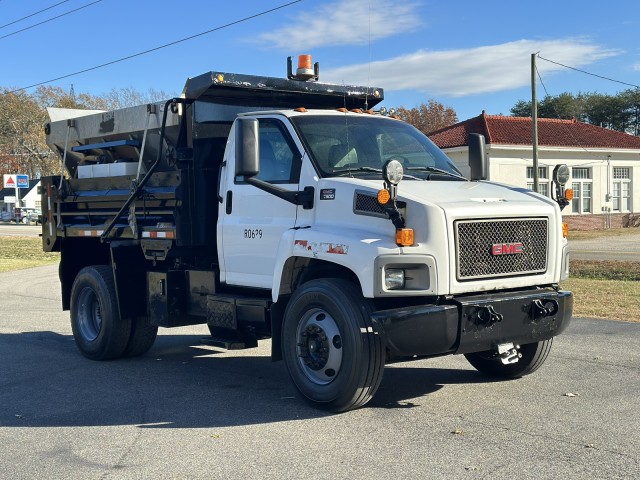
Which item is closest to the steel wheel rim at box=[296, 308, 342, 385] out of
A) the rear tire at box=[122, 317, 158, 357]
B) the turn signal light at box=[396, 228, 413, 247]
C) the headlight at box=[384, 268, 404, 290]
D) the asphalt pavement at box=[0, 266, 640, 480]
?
the asphalt pavement at box=[0, 266, 640, 480]

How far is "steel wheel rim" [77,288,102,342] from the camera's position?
9.01 meters

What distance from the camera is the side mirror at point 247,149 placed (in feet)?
21.3

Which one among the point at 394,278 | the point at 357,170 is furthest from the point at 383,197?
the point at 357,170

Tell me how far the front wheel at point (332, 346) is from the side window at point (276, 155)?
110 cm

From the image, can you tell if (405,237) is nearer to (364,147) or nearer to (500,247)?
(500,247)

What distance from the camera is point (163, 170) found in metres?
8.16

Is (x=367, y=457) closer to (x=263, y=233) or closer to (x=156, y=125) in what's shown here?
(x=263, y=233)

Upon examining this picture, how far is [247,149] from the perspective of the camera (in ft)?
21.4

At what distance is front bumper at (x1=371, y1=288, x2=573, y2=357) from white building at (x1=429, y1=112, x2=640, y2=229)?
2944 centimetres

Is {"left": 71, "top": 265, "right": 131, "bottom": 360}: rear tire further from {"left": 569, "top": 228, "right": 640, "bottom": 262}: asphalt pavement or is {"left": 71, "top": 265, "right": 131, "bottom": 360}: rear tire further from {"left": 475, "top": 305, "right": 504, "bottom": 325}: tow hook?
{"left": 569, "top": 228, "right": 640, "bottom": 262}: asphalt pavement

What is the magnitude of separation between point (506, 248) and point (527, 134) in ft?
111

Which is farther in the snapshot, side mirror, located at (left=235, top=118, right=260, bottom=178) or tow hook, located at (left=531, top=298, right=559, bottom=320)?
side mirror, located at (left=235, top=118, right=260, bottom=178)

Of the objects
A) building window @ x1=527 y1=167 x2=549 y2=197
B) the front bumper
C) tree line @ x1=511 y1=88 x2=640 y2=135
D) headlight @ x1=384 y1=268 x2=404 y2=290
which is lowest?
the front bumper

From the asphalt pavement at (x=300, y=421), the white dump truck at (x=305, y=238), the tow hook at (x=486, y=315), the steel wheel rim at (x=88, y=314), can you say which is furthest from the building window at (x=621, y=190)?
the tow hook at (x=486, y=315)
